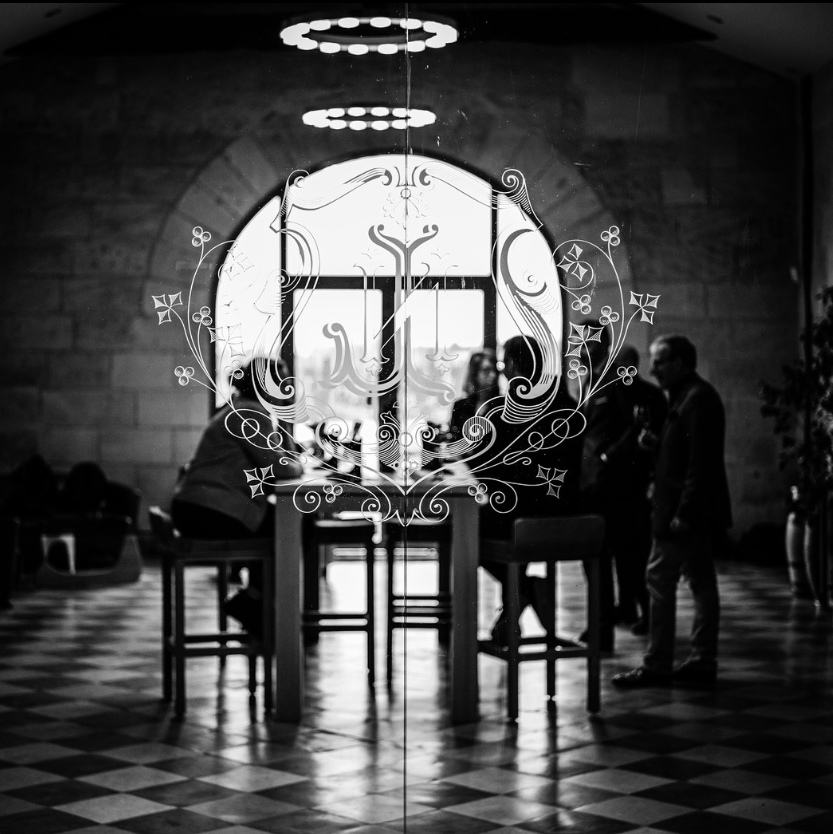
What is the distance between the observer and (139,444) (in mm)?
4594

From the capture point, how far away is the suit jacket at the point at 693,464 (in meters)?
4.30

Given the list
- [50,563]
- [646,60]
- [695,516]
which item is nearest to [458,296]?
[646,60]

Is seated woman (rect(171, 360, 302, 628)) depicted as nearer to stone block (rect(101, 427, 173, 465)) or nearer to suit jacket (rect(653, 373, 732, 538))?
stone block (rect(101, 427, 173, 465))

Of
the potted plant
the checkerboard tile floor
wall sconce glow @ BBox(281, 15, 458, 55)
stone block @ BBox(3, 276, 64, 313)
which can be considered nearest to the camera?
the checkerboard tile floor

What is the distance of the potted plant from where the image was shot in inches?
183

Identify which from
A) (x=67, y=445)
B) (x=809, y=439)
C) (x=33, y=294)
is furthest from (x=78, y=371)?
(x=809, y=439)

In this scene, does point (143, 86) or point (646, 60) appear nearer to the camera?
point (646, 60)

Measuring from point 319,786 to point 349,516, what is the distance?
2.60 ft

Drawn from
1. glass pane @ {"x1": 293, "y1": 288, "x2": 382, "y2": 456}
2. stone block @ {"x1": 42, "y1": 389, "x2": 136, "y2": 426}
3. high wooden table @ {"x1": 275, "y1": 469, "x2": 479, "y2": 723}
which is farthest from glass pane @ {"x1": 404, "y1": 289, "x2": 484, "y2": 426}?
A: stone block @ {"x1": 42, "y1": 389, "x2": 136, "y2": 426}

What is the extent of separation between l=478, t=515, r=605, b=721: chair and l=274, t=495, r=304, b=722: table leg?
1.99 feet

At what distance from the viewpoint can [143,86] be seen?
460 centimetres

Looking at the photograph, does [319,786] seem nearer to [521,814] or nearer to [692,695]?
[521,814]

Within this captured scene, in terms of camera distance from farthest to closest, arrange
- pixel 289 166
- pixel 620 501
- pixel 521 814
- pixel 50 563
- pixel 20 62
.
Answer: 1. pixel 50 563
2. pixel 20 62
3. pixel 620 501
4. pixel 289 166
5. pixel 521 814

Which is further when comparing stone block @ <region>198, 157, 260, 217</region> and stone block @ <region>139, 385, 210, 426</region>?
stone block @ <region>139, 385, 210, 426</region>
